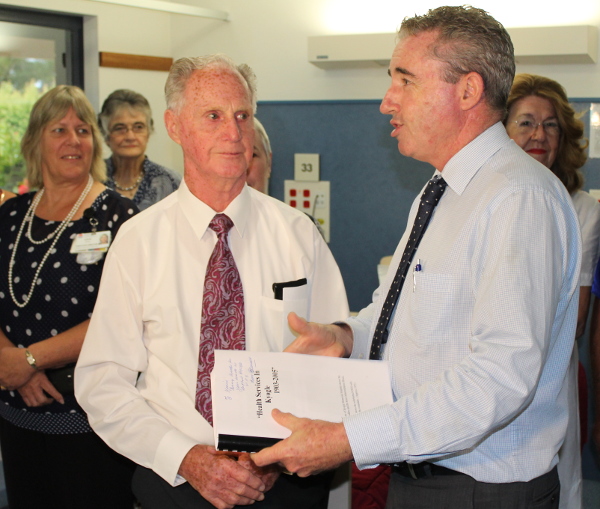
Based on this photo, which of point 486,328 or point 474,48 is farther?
point 474,48

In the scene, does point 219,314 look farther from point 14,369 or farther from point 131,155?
point 131,155

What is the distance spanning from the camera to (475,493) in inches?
53.3

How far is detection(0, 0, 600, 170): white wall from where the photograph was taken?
4.63m

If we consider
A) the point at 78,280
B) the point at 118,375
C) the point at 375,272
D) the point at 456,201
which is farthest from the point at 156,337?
the point at 375,272

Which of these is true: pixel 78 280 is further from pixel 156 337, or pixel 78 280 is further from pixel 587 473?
pixel 587 473

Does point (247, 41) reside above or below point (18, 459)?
above

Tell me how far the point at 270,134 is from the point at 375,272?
119 cm

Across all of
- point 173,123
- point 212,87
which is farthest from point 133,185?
point 212,87

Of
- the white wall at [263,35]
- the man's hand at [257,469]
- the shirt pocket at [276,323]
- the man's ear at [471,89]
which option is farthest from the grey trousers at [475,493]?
the white wall at [263,35]

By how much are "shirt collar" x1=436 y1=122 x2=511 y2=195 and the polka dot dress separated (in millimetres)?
1326

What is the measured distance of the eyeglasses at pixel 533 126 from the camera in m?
2.63

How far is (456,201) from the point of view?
145 cm

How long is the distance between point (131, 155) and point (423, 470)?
2.91 m

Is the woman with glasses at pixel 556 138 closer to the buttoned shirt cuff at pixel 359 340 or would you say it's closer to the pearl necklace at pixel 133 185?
the buttoned shirt cuff at pixel 359 340
